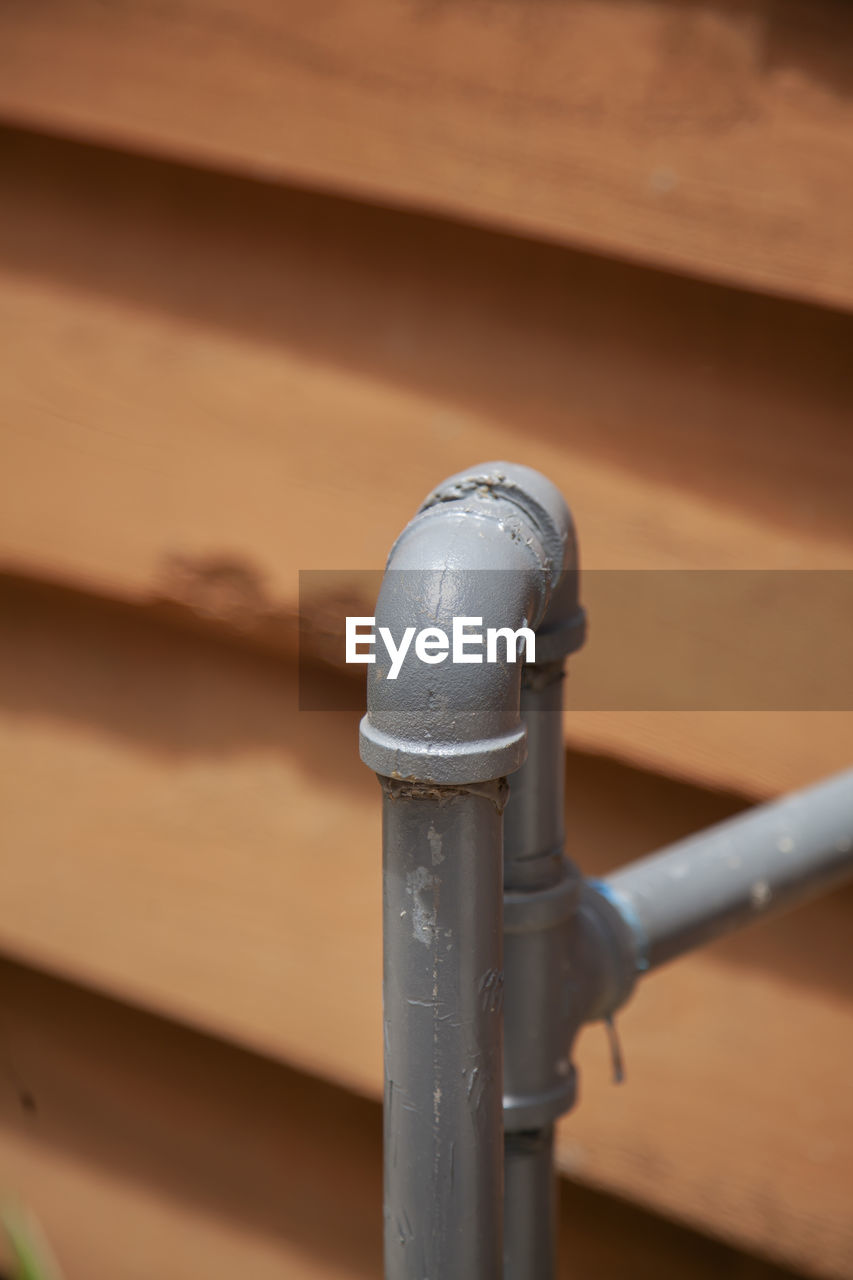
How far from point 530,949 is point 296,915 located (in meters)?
0.48

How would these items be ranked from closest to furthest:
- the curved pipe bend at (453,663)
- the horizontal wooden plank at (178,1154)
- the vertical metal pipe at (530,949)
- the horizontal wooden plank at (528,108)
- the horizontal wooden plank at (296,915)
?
1. the curved pipe bend at (453,663)
2. the vertical metal pipe at (530,949)
3. the horizontal wooden plank at (528,108)
4. the horizontal wooden plank at (296,915)
5. the horizontal wooden plank at (178,1154)

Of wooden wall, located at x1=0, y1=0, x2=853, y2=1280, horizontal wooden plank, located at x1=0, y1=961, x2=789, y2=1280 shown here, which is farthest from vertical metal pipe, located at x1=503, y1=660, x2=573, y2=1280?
horizontal wooden plank, located at x1=0, y1=961, x2=789, y2=1280

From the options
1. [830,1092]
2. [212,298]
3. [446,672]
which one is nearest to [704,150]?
[212,298]

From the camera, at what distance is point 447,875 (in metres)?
0.38

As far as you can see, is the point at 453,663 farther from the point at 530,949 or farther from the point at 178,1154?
the point at 178,1154

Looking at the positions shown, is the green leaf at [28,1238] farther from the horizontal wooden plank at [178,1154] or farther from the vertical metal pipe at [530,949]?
the vertical metal pipe at [530,949]

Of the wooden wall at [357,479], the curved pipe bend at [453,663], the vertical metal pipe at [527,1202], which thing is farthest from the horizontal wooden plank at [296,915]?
the curved pipe bend at [453,663]

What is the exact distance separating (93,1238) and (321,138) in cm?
92

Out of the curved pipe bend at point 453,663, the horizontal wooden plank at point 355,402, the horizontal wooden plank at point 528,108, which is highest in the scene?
the horizontal wooden plank at point 528,108

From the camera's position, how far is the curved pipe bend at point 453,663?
1.21 ft

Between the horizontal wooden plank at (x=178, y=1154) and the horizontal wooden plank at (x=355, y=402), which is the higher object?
the horizontal wooden plank at (x=355, y=402)

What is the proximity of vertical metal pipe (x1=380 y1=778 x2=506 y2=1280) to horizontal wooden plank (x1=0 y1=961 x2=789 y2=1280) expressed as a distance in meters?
0.58

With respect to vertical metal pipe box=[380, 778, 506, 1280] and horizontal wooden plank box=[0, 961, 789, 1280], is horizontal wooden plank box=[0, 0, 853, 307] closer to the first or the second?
vertical metal pipe box=[380, 778, 506, 1280]

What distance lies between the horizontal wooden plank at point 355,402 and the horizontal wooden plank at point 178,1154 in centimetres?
39
